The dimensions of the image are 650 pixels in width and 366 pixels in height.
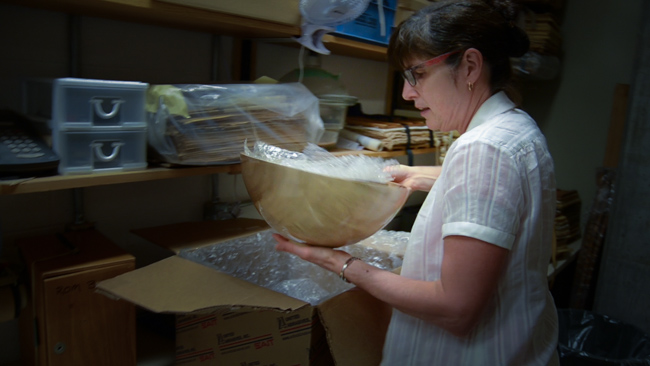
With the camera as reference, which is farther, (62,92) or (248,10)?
(248,10)

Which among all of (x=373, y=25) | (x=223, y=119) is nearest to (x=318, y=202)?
(x=223, y=119)

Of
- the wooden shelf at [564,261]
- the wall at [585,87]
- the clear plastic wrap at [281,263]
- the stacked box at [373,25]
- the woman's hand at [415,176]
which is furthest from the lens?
the wall at [585,87]

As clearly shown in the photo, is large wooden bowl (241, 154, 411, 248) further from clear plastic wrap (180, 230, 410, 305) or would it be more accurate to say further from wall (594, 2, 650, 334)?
wall (594, 2, 650, 334)

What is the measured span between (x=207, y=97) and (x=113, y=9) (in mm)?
299

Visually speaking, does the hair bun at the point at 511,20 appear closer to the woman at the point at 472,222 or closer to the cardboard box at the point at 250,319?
the woman at the point at 472,222

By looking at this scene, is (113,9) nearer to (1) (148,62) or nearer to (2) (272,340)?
(1) (148,62)

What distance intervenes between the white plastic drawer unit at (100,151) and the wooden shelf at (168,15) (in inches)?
11.4

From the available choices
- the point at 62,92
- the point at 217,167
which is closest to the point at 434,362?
the point at 217,167

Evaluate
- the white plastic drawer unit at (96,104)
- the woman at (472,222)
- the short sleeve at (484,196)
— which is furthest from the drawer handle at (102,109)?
the short sleeve at (484,196)

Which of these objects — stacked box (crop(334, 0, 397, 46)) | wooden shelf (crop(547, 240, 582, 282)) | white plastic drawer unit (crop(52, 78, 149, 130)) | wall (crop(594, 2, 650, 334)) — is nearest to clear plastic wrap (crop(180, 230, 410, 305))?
white plastic drawer unit (crop(52, 78, 149, 130))

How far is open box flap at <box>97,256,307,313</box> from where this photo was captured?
0.91 metres

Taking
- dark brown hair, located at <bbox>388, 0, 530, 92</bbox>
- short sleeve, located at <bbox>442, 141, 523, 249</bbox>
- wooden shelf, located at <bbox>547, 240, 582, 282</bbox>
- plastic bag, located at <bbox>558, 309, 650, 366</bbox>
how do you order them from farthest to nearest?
wooden shelf, located at <bbox>547, 240, 582, 282</bbox>, plastic bag, located at <bbox>558, 309, 650, 366</bbox>, dark brown hair, located at <bbox>388, 0, 530, 92</bbox>, short sleeve, located at <bbox>442, 141, 523, 249</bbox>

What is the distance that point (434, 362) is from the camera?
884mm

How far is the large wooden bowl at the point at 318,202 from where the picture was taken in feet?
2.69
